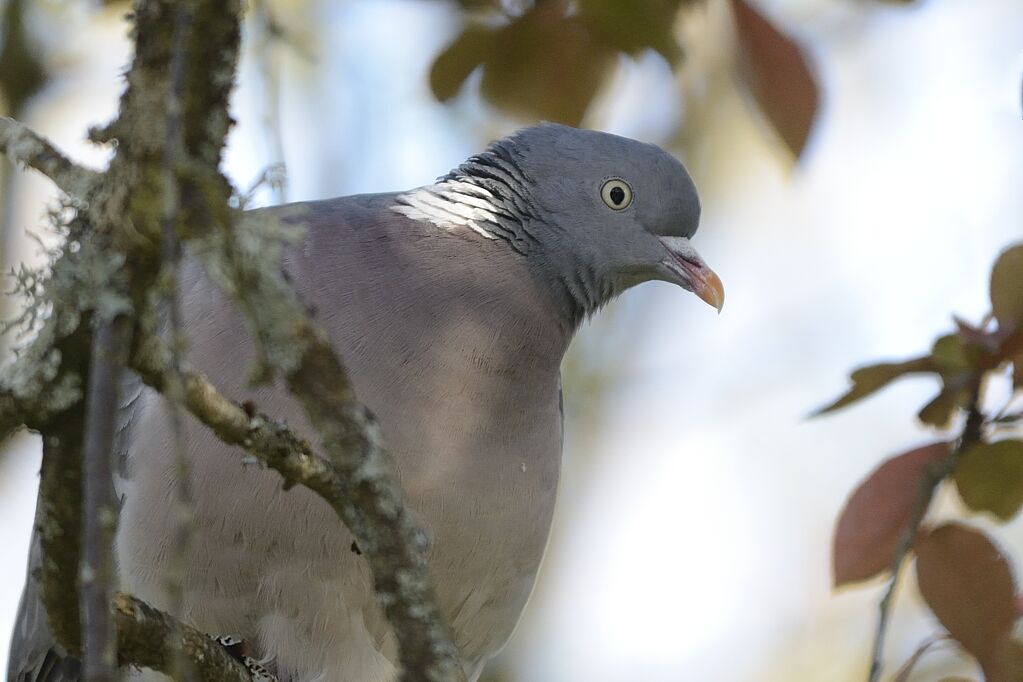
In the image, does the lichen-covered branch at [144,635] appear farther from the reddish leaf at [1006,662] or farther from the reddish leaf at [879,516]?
the reddish leaf at [1006,662]

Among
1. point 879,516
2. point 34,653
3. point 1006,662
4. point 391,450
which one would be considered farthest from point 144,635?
point 1006,662

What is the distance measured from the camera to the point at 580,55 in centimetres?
300

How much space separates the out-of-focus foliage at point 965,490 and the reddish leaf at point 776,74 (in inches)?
23.5

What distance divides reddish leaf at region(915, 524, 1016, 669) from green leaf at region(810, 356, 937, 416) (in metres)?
0.30

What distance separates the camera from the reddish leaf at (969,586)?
7.34 ft

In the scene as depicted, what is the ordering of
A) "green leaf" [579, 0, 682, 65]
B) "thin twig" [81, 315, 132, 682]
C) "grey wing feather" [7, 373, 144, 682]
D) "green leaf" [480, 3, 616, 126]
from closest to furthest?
"thin twig" [81, 315, 132, 682]
"green leaf" [579, 0, 682, 65]
"green leaf" [480, 3, 616, 126]
"grey wing feather" [7, 373, 144, 682]

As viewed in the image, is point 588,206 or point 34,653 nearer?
point 34,653

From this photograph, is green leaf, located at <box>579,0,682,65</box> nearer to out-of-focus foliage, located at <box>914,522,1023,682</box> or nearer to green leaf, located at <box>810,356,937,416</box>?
green leaf, located at <box>810,356,937,416</box>

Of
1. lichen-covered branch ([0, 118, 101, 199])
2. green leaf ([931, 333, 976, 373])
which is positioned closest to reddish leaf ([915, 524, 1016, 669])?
green leaf ([931, 333, 976, 373])

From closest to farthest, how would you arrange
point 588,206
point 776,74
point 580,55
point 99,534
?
1. point 99,534
2. point 776,74
3. point 580,55
4. point 588,206

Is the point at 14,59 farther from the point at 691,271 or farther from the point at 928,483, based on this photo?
the point at 928,483

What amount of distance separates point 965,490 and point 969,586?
0.58 feet

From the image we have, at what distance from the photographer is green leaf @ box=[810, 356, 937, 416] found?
2342 mm

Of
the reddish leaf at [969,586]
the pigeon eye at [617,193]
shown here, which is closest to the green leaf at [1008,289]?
the reddish leaf at [969,586]
